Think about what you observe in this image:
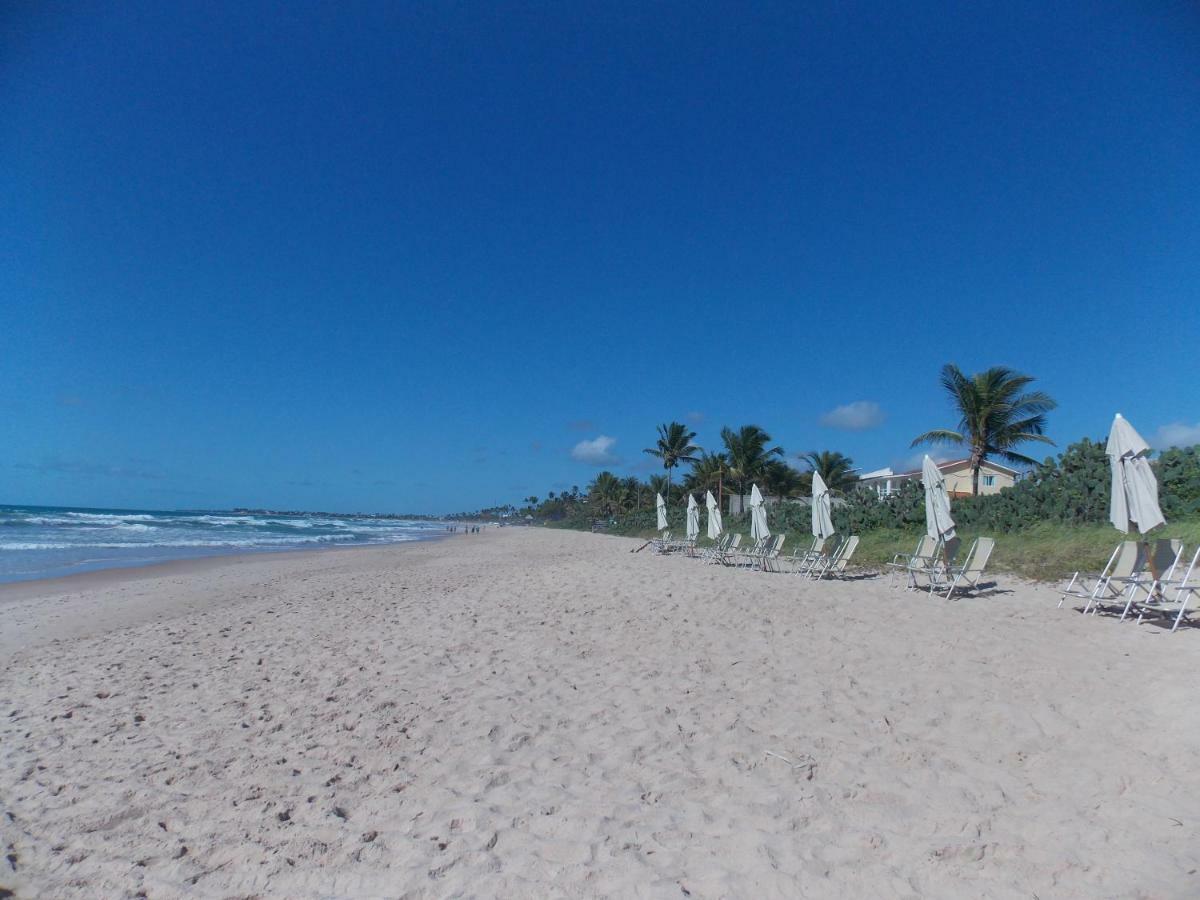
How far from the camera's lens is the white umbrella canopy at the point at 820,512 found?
42.9 ft

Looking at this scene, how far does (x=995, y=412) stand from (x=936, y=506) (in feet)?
49.2

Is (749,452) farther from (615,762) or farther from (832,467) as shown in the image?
(615,762)

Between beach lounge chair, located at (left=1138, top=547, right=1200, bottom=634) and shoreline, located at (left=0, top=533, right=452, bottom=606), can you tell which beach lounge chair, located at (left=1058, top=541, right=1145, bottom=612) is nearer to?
beach lounge chair, located at (left=1138, top=547, right=1200, bottom=634)

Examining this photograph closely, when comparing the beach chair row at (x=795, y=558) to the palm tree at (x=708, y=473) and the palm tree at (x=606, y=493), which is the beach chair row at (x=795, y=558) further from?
the palm tree at (x=606, y=493)


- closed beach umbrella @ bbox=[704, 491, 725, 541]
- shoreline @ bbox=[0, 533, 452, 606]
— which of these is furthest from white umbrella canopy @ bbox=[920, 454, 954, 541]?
shoreline @ bbox=[0, 533, 452, 606]

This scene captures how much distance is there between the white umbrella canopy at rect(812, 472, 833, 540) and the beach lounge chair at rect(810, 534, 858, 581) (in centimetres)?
81

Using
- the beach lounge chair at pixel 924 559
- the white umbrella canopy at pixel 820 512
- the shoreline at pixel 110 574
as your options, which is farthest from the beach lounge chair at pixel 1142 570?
the shoreline at pixel 110 574

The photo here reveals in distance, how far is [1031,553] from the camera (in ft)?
40.2

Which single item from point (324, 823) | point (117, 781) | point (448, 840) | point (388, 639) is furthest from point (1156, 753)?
point (388, 639)

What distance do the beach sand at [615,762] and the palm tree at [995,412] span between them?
17857 millimetres

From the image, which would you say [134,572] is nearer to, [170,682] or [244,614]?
[244,614]

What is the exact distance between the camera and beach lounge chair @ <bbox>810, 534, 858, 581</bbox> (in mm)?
11625

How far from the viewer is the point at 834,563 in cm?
1164

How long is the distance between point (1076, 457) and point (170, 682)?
664 inches
